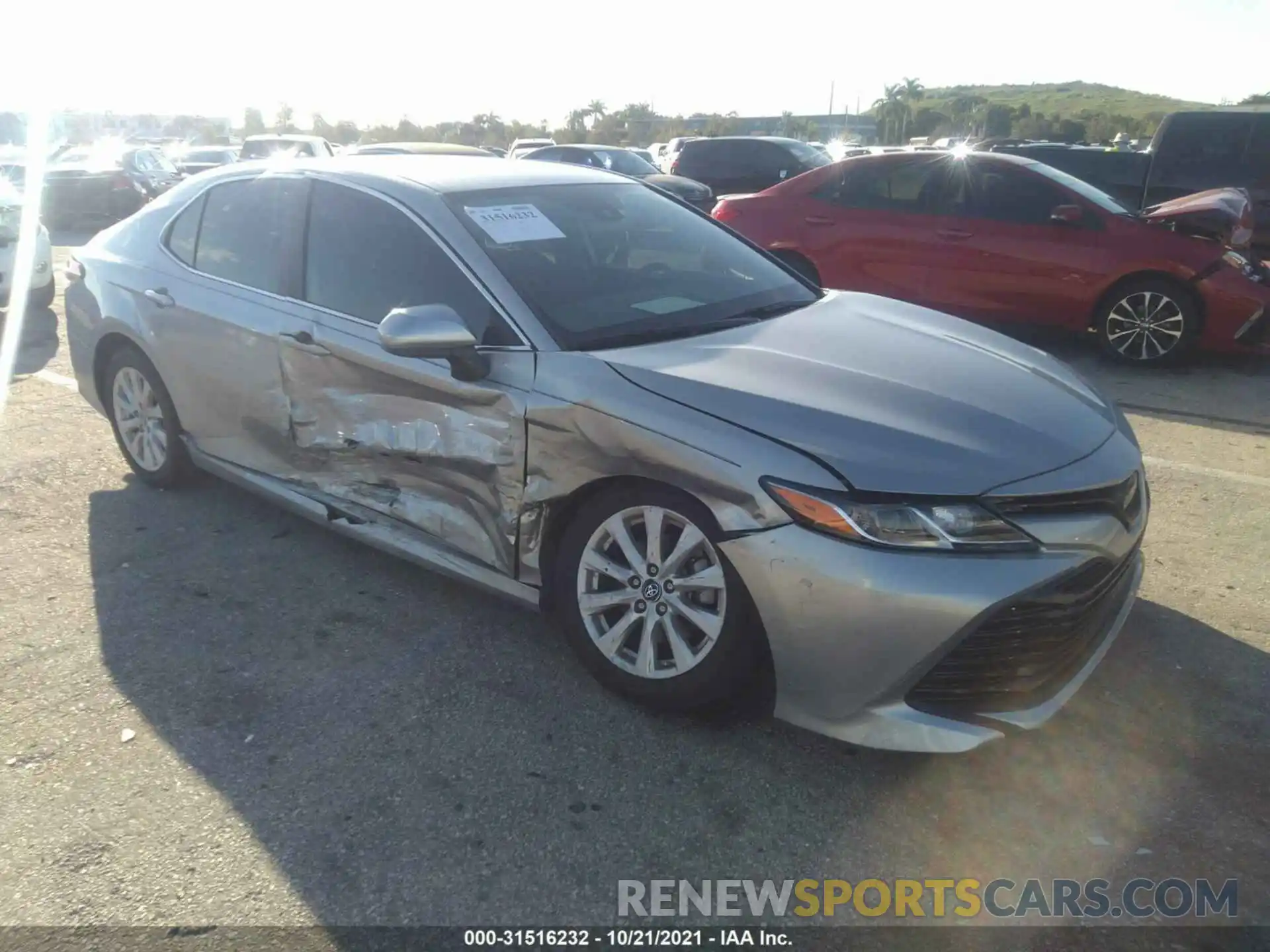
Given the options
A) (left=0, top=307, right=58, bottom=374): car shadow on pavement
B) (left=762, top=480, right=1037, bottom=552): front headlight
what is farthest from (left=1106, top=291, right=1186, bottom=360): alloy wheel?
(left=0, top=307, right=58, bottom=374): car shadow on pavement

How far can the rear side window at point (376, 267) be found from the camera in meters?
3.36

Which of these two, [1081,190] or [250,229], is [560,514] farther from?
[1081,190]

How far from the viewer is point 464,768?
2877 millimetres

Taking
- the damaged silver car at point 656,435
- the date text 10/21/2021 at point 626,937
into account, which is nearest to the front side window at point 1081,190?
the damaged silver car at point 656,435

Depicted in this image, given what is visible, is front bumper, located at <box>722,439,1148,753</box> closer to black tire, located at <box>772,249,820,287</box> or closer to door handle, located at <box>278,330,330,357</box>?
door handle, located at <box>278,330,330,357</box>

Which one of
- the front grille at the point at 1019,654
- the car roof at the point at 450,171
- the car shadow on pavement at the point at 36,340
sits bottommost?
the car shadow on pavement at the point at 36,340

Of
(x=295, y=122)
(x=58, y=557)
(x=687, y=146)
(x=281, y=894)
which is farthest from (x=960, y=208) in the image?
(x=295, y=122)

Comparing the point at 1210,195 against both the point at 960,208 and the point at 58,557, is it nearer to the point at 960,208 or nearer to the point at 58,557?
the point at 960,208

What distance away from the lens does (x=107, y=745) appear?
301cm

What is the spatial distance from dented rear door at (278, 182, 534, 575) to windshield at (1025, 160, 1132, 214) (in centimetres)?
582

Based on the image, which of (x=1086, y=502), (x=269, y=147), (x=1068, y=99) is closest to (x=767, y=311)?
(x=1086, y=502)

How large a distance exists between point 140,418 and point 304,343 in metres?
1.54

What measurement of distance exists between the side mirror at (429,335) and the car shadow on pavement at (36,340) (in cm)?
542

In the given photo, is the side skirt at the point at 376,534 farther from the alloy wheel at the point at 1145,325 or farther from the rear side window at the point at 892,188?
the alloy wheel at the point at 1145,325
